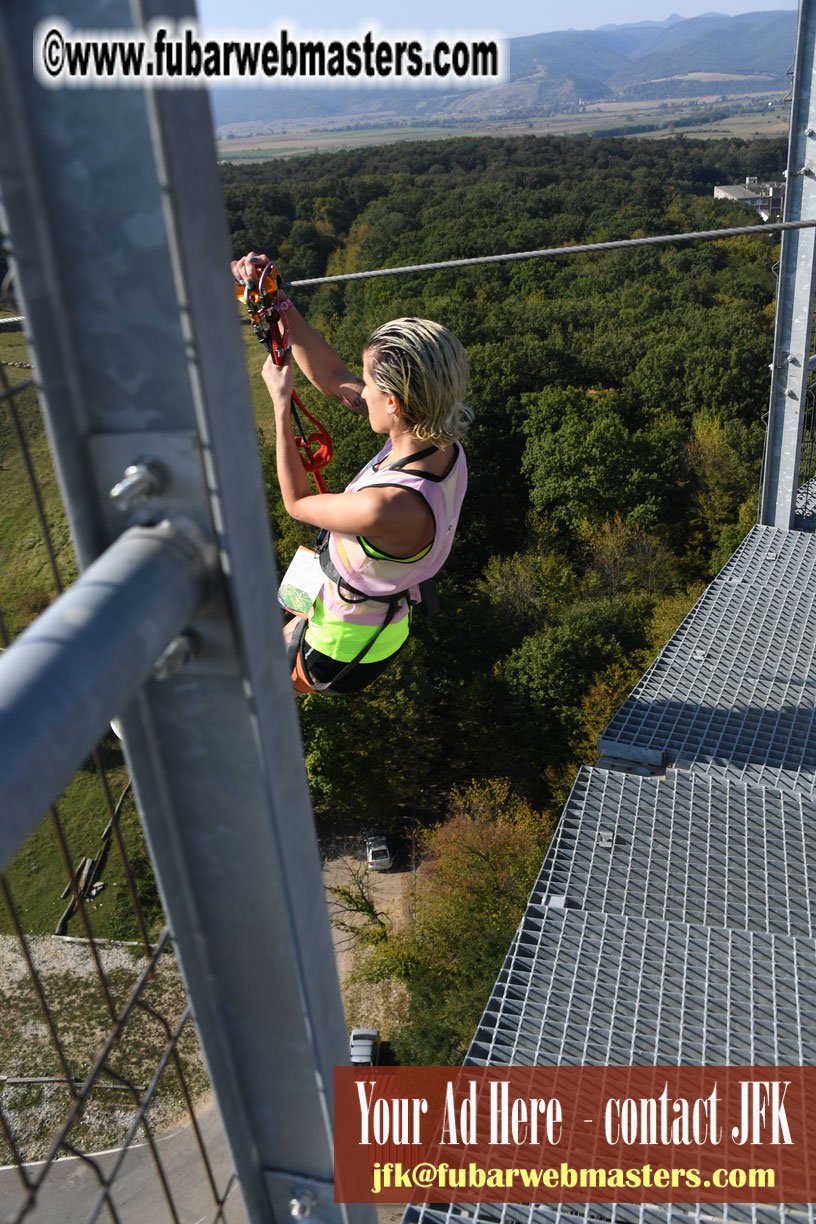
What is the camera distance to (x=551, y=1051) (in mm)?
8805

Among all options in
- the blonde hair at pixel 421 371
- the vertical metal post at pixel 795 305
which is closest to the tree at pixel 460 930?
the vertical metal post at pixel 795 305

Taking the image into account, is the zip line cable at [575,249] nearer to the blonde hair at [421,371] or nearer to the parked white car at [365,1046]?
the blonde hair at [421,371]

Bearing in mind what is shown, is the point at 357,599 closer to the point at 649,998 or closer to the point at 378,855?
the point at 649,998

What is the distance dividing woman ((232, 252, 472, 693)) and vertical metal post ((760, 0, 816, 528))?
11488mm

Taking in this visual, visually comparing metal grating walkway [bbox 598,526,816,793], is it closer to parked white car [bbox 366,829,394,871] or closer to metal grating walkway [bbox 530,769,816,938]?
metal grating walkway [bbox 530,769,816,938]

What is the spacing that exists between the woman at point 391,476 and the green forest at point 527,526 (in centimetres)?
1460

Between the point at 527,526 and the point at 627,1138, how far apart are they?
86.0 ft

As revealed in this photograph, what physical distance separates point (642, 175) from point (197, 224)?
253 feet

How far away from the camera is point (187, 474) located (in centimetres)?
137

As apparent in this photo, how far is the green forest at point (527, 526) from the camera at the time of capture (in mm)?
20531

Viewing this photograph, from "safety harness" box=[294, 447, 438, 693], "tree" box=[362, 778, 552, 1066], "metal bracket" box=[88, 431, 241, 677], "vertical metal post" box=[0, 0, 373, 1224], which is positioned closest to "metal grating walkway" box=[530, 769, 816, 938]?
"tree" box=[362, 778, 552, 1066]

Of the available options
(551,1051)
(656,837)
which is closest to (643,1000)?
(551,1051)

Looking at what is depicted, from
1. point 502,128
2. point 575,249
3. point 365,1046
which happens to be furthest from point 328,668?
point 502,128

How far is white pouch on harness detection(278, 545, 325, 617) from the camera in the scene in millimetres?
4258
